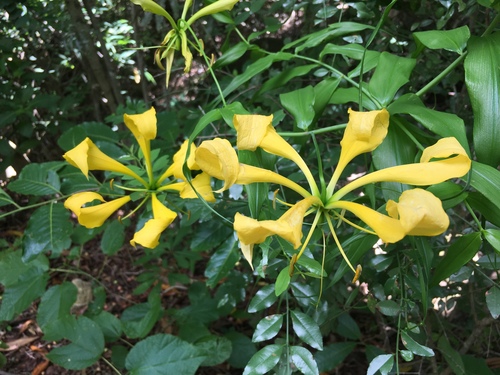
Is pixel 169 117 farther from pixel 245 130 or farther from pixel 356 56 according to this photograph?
pixel 245 130

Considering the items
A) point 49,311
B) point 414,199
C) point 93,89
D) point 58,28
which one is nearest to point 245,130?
point 414,199

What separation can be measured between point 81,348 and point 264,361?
698 mm

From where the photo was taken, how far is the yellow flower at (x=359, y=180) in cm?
47

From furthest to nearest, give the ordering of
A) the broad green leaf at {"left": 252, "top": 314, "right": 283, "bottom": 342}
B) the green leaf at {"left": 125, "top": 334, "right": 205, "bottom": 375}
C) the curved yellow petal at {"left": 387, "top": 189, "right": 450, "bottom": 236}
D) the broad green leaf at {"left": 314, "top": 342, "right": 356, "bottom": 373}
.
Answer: the broad green leaf at {"left": 314, "top": 342, "right": 356, "bottom": 373} → the green leaf at {"left": 125, "top": 334, "right": 205, "bottom": 375} → the broad green leaf at {"left": 252, "top": 314, "right": 283, "bottom": 342} → the curved yellow petal at {"left": 387, "top": 189, "right": 450, "bottom": 236}

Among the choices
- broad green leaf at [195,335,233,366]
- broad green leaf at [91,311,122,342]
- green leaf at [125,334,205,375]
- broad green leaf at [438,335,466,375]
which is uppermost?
green leaf at [125,334,205,375]

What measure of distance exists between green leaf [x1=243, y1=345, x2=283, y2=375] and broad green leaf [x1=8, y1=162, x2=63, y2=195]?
1.82 ft

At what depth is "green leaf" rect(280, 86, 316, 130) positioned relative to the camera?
0.79 meters

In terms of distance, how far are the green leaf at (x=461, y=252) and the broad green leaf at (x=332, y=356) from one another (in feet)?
2.18

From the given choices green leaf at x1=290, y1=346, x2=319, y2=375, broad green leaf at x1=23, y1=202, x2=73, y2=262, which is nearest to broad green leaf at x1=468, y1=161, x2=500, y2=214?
green leaf at x1=290, y1=346, x2=319, y2=375

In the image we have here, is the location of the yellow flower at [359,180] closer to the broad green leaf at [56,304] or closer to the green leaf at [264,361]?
the green leaf at [264,361]

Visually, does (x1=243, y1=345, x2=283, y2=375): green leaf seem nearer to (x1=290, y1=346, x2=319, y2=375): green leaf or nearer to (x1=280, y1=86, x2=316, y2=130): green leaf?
Answer: (x1=290, y1=346, x2=319, y2=375): green leaf

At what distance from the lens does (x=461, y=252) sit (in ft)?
2.19

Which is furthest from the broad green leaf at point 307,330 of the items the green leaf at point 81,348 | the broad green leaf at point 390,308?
the green leaf at point 81,348

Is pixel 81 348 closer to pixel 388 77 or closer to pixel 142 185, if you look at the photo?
pixel 142 185
